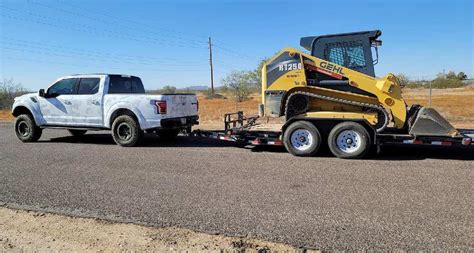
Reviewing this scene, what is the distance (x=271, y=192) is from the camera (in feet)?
19.5

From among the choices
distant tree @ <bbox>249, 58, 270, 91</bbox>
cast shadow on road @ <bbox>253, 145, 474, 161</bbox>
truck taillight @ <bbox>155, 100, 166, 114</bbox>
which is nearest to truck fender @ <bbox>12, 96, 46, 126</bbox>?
truck taillight @ <bbox>155, 100, 166, 114</bbox>

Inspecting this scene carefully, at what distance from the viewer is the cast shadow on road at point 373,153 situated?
28.1 feet

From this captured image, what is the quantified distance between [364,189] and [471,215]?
5.06 feet

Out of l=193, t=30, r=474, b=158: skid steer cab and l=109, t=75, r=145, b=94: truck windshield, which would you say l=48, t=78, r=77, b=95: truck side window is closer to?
l=109, t=75, r=145, b=94: truck windshield

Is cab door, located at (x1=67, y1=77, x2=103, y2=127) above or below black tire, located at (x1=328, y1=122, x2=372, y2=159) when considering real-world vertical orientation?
above

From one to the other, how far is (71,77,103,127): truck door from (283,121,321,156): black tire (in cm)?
556

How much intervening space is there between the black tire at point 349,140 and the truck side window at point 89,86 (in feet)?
22.4

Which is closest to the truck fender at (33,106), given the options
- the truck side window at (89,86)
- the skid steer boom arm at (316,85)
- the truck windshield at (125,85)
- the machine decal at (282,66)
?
the truck side window at (89,86)

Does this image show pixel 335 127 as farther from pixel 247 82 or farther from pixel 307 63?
pixel 247 82

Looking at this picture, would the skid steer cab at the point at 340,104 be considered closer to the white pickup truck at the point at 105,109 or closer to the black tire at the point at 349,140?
the black tire at the point at 349,140

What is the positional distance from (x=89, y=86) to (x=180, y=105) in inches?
110

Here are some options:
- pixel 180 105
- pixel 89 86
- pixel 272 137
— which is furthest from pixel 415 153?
pixel 89 86

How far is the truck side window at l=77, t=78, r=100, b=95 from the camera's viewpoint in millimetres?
11164

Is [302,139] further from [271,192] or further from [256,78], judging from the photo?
[256,78]
